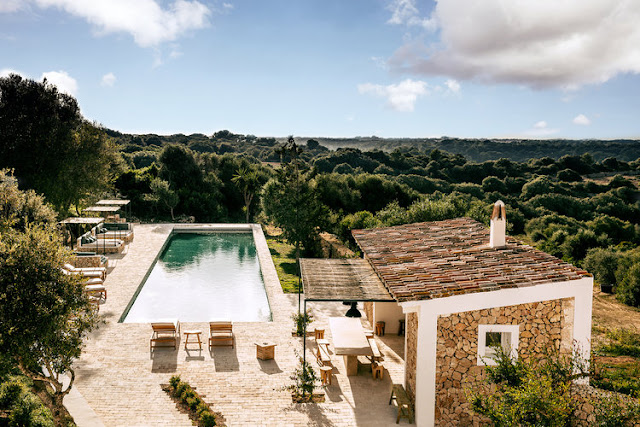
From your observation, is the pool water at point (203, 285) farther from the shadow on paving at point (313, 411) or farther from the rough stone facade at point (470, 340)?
the rough stone facade at point (470, 340)

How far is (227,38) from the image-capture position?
27891mm

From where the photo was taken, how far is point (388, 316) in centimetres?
1407

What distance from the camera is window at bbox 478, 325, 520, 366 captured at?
9062 mm

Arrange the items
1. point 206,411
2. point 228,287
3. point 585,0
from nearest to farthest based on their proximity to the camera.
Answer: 1. point 206,411
2. point 585,0
3. point 228,287

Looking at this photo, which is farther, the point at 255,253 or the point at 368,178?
the point at 368,178

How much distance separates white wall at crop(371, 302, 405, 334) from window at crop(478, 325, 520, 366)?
4.79 m

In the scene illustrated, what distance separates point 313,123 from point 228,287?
71.3m

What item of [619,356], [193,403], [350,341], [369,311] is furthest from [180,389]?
[619,356]

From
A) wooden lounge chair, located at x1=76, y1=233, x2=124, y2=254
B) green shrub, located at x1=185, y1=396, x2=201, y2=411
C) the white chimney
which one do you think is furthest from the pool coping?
the white chimney

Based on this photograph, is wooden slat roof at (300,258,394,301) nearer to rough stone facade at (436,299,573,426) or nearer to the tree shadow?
rough stone facade at (436,299,573,426)

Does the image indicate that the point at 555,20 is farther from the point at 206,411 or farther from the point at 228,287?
the point at 206,411

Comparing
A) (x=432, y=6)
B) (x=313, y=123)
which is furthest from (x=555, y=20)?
(x=313, y=123)

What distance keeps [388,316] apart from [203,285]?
32.7 feet

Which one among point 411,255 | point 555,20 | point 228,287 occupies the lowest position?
point 228,287
